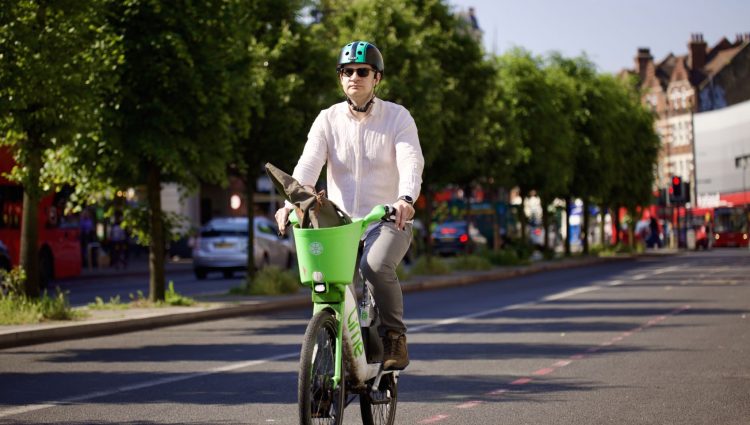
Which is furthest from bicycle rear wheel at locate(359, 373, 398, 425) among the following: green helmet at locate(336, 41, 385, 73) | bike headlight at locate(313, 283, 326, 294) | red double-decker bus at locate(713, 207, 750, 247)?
red double-decker bus at locate(713, 207, 750, 247)

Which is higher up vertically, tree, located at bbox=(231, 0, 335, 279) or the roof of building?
the roof of building

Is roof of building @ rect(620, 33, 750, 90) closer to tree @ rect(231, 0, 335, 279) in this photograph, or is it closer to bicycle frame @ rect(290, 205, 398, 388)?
tree @ rect(231, 0, 335, 279)

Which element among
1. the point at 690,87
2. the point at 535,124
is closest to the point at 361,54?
the point at 535,124

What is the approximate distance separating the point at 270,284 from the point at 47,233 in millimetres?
9325

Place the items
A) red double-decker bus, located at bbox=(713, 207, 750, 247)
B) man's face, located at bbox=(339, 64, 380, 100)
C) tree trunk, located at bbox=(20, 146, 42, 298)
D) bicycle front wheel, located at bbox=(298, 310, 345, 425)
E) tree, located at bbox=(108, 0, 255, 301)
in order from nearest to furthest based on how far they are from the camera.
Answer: bicycle front wheel, located at bbox=(298, 310, 345, 425)
man's face, located at bbox=(339, 64, 380, 100)
tree trunk, located at bbox=(20, 146, 42, 298)
tree, located at bbox=(108, 0, 255, 301)
red double-decker bus, located at bbox=(713, 207, 750, 247)

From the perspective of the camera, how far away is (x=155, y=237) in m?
23.9

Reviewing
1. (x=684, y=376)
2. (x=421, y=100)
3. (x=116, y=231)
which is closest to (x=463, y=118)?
(x=421, y=100)

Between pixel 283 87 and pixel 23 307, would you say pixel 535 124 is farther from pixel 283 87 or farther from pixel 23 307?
pixel 23 307

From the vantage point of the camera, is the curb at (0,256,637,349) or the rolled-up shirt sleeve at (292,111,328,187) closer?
the rolled-up shirt sleeve at (292,111,328,187)

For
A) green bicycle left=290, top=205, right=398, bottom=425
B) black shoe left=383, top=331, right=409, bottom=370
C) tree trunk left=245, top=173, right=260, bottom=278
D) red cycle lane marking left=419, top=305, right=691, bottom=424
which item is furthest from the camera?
tree trunk left=245, top=173, right=260, bottom=278

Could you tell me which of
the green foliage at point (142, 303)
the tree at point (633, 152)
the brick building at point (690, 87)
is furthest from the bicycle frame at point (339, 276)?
the brick building at point (690, 87)

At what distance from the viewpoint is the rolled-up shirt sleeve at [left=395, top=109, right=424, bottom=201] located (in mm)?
7184

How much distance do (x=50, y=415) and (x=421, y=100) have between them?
25894mm

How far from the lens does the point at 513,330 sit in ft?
57.3
